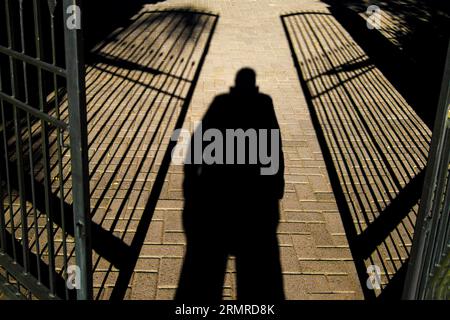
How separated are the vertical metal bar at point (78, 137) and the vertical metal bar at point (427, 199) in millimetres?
2025

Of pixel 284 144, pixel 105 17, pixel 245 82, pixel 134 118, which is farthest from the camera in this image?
pixel 105 17

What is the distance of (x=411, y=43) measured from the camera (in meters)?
12.5

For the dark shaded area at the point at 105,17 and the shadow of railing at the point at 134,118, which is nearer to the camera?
the shadow of railing at the point at 134,118

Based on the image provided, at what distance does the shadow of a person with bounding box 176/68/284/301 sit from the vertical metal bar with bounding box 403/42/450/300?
1.31m

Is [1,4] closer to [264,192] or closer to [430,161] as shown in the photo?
[264,192]

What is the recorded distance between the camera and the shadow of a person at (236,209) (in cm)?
497

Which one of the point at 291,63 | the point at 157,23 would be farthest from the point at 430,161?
the point at 157,23

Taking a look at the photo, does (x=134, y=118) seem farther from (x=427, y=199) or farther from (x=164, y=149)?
(x=427, y=199)

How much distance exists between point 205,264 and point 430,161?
2.35m

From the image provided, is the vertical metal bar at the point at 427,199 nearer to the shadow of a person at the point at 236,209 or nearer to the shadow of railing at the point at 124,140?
the shadow of a person at the point at 236,209

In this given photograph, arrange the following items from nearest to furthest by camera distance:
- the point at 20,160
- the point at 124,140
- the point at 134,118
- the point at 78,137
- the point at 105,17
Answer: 1. the point at 78,137
2. the point at 20,160
3. the point at 124,140
4. the point at 134,118
5. the point at 105,17

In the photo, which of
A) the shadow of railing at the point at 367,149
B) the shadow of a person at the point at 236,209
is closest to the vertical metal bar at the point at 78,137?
the shadow of a person at the point at 236,209

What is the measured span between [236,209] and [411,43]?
8.06 m

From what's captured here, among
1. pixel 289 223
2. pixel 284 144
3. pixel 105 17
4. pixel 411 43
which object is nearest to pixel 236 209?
pixel 289 223
